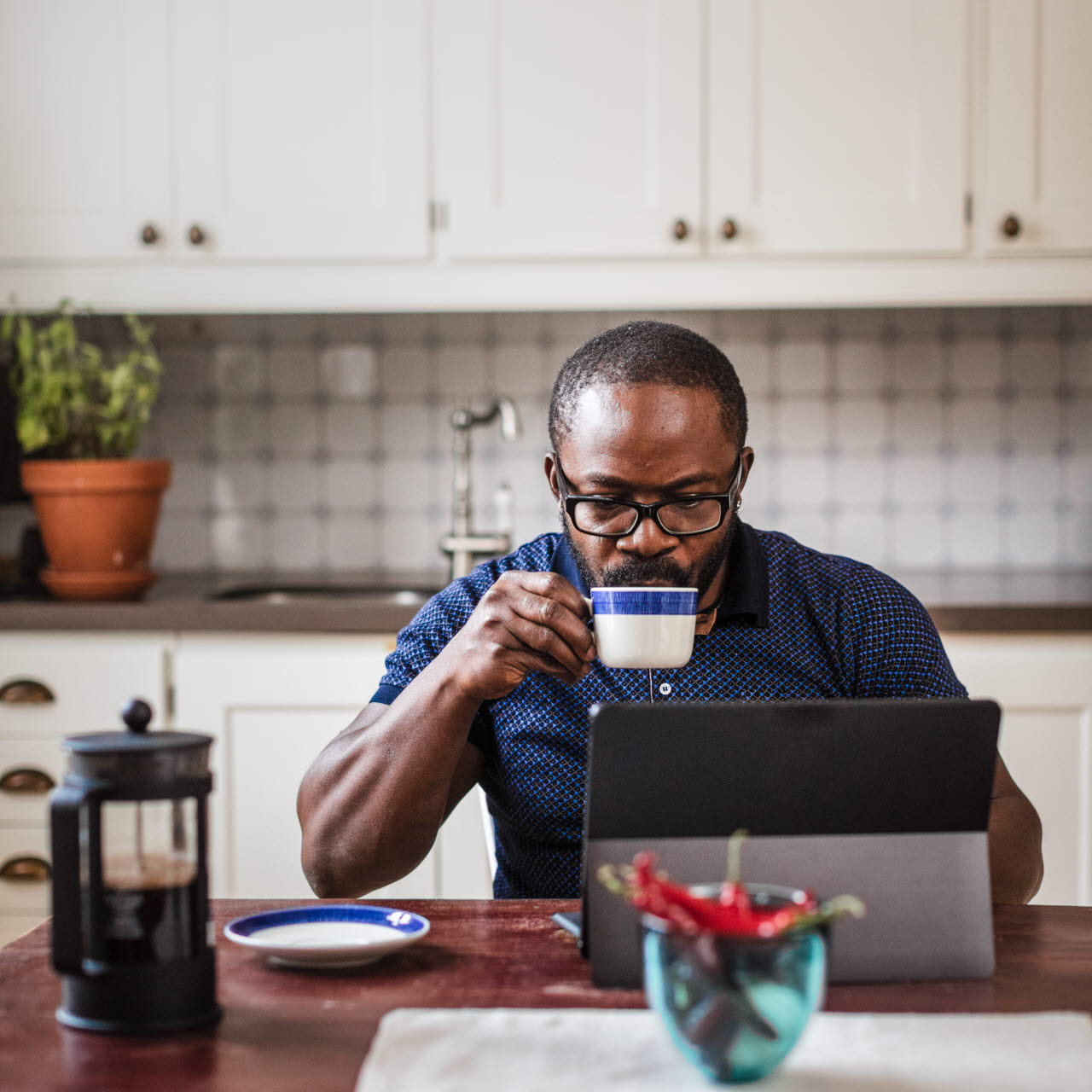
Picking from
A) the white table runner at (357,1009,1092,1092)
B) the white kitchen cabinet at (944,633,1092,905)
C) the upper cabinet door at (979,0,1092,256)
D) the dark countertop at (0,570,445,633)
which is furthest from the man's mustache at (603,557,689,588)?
the upper cabinet door at (979,0,1092,256)

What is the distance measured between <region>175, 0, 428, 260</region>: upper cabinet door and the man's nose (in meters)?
1.42

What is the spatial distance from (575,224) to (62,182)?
39.3 inches

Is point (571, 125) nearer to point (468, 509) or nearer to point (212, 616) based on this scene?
point (468, 509)

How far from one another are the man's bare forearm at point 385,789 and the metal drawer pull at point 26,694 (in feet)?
3.97

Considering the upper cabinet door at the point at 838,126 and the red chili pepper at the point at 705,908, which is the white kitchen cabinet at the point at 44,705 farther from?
the red chili pepper at the point at 705,908

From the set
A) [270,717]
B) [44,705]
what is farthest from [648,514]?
[44,705]

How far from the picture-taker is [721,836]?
0.94 meters

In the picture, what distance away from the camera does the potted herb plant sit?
2525 millimetres

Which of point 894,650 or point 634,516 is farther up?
point 634,516

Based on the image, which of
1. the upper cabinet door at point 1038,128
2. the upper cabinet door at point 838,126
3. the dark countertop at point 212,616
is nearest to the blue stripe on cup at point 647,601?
the dark countertop at point 212,616

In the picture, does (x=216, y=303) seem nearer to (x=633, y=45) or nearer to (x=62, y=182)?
(x=62, y=182)

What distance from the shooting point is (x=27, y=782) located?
242 centimetres

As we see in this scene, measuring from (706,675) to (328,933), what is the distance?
54 cm

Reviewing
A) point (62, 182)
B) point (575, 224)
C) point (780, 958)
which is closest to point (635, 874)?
point (780, 958)
